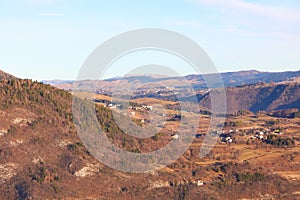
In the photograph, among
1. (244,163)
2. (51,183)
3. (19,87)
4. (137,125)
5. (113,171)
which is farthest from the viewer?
(137,125)

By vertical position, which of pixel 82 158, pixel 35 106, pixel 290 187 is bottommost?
pixel 290 187

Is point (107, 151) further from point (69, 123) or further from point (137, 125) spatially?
point (137, 125)

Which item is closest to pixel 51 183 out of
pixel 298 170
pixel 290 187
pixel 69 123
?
pixel 69 123

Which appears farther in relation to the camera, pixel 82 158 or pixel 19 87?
pixel 19 87

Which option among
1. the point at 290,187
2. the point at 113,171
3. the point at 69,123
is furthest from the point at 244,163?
the point at 69,123

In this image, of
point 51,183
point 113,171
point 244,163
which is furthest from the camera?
point 244,163

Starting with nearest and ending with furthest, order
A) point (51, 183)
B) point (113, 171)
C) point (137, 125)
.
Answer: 1. point (51, 183)
2. point (113, 171)
3. point (137, 125)

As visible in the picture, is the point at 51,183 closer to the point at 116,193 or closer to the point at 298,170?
the point at 116,193

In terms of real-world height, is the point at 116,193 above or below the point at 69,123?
below

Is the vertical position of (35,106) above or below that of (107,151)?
above
